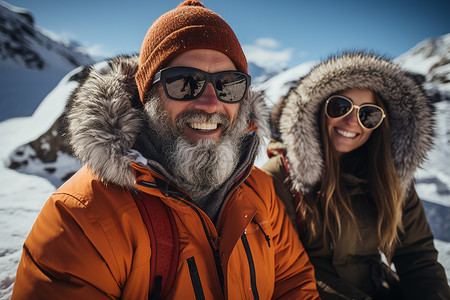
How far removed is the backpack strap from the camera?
1.05 metres

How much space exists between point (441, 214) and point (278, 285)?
314 cm

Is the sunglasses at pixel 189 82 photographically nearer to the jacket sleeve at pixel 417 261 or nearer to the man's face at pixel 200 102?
the man's face at pixel 200 102

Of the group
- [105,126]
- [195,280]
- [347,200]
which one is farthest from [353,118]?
[105,126]

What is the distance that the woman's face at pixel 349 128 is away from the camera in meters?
1.88

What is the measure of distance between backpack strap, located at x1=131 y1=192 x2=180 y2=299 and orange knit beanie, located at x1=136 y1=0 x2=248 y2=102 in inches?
27.7

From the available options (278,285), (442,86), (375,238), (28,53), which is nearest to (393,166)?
(375,238)

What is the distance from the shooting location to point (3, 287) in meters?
1.48

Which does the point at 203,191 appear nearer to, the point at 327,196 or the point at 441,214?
the point at 327,196

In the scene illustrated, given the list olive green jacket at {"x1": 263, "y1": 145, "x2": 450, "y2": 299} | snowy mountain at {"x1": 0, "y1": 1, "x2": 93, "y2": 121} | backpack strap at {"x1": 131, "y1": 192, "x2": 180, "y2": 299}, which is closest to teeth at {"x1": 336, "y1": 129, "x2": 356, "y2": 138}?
olive green jacket at {"x1": 263, "y1": 145, "x2": 450, "y2": 299}

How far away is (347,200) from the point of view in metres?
1.90

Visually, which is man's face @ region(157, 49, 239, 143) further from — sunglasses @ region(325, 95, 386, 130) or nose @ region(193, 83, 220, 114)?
sunglasses @ region(325, 95, 386, 130)

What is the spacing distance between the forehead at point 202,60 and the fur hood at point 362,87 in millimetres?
936

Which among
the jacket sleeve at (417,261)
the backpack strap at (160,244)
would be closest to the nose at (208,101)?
the backpack strap at (160,244)

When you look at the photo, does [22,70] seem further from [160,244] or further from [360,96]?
[360,96]
